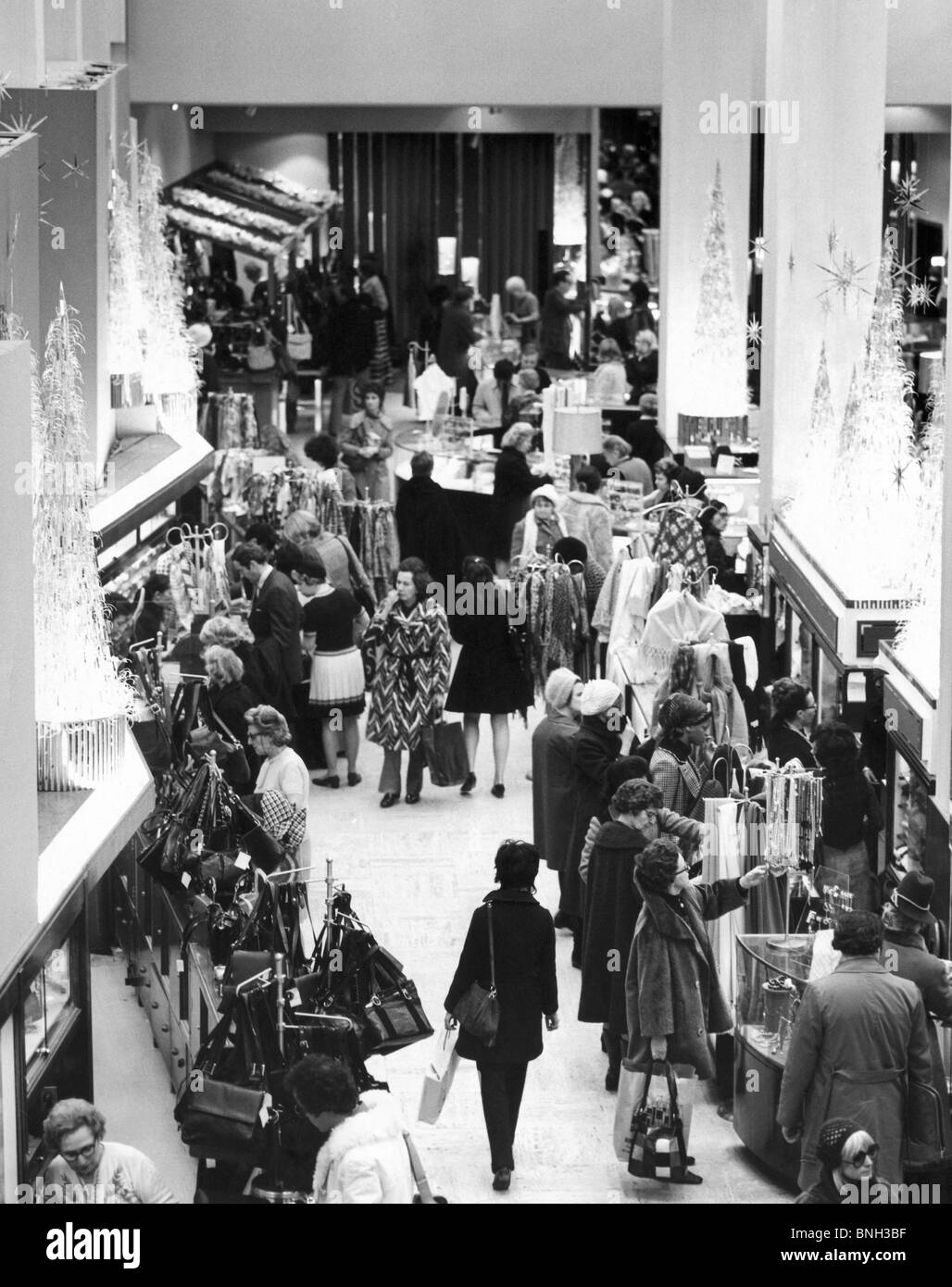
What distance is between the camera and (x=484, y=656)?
11352mm

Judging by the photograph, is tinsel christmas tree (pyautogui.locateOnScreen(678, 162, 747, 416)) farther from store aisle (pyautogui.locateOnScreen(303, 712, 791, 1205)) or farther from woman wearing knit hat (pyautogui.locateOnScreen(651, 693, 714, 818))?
woman wearing knit hat (pyautogui.locateOnScreen(651, 693, 714, 818))

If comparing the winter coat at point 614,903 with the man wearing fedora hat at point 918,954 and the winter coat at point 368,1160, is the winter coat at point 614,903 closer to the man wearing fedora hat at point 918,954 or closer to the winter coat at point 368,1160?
the man wearing fedora hat at point 918,954

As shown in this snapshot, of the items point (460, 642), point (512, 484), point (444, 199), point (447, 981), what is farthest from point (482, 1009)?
point (444, 199)

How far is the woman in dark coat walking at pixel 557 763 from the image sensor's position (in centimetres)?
921

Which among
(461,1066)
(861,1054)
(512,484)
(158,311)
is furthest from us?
(512,484)

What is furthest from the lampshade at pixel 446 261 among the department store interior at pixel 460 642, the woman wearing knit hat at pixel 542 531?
the woman wearing knit hat at pixel 542 531

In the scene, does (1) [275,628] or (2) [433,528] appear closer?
(1) [275,628]

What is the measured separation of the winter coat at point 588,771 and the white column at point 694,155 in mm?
9139

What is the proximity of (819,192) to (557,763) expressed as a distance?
16.2 feet

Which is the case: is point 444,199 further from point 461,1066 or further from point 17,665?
point 17,665

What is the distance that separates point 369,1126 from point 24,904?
4.28 feet

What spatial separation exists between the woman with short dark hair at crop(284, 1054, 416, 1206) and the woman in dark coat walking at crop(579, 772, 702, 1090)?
2.05m

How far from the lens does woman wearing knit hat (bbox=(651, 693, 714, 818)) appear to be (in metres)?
8.62

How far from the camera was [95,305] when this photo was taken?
38.3ft
